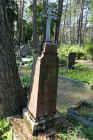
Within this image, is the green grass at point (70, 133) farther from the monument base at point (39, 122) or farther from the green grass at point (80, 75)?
the green grass at point (80, 75)

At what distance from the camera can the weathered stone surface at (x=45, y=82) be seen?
1793 millimetres

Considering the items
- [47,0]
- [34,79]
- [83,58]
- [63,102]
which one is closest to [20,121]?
[34,79]

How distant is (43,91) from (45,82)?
15 cm

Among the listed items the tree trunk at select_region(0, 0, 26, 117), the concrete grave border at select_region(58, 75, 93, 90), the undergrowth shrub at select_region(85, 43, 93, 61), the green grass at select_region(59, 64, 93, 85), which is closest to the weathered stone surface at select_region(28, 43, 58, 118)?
the tree trunk at select_region(0, 0, 26, 117)

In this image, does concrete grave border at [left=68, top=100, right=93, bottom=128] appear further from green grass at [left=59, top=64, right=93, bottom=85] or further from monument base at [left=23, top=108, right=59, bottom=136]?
green grass at [left=59, top=64, right=93, bottom=85]

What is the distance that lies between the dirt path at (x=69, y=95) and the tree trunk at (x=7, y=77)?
161 cm

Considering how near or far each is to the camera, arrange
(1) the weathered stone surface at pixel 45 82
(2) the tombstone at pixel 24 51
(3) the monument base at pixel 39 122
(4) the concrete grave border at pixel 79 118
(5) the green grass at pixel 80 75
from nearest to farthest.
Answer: (1) the weathered stone surface at pixel 45 82 < (3) the monument base at pixel 39 122 < (4) the concrete grave border at pixel 79 118 < (5) the green grass at pixel 80 75 < (2) the tombstone at pixel 24 51

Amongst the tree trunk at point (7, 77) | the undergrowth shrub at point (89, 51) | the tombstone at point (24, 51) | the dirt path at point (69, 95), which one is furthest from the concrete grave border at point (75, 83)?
the tombstone at point (24, 51)

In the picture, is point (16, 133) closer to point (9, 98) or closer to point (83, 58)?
point (9, 98)

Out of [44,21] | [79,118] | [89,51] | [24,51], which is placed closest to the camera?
[79,118]

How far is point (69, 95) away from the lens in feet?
14.8

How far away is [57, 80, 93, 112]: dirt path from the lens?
384 cm

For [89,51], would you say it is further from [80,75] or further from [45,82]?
[45,82]

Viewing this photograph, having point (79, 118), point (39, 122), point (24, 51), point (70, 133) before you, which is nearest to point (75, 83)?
point (79, 118)
